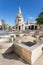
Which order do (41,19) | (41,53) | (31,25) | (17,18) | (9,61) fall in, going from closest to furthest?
(9,61)
(41,53)
(41,19)
(17,18)
(31,25)

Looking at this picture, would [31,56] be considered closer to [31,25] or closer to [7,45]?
[7,45]

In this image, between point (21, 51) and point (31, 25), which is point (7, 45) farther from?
point (31, 25)

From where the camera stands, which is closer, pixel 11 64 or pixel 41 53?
pixel 11 64

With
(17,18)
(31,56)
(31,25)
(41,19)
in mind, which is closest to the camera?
(31,56)

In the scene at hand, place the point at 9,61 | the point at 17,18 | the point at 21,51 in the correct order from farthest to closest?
the point at 17,18, the point at 21,51, the point at 9,61

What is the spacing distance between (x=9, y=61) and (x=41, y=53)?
2.38 meters

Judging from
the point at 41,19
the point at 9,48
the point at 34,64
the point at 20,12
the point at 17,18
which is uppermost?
the point at 20,12

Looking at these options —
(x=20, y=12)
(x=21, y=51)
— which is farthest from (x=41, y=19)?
(x=20, y=12)

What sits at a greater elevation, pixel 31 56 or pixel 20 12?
pixel 20 12

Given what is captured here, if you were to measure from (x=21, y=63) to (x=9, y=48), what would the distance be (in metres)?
1.65

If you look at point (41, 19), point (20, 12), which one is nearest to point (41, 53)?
point (41, 19)

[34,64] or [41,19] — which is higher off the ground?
[41,19]

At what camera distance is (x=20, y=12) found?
115 feet

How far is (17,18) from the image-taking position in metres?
33.2
